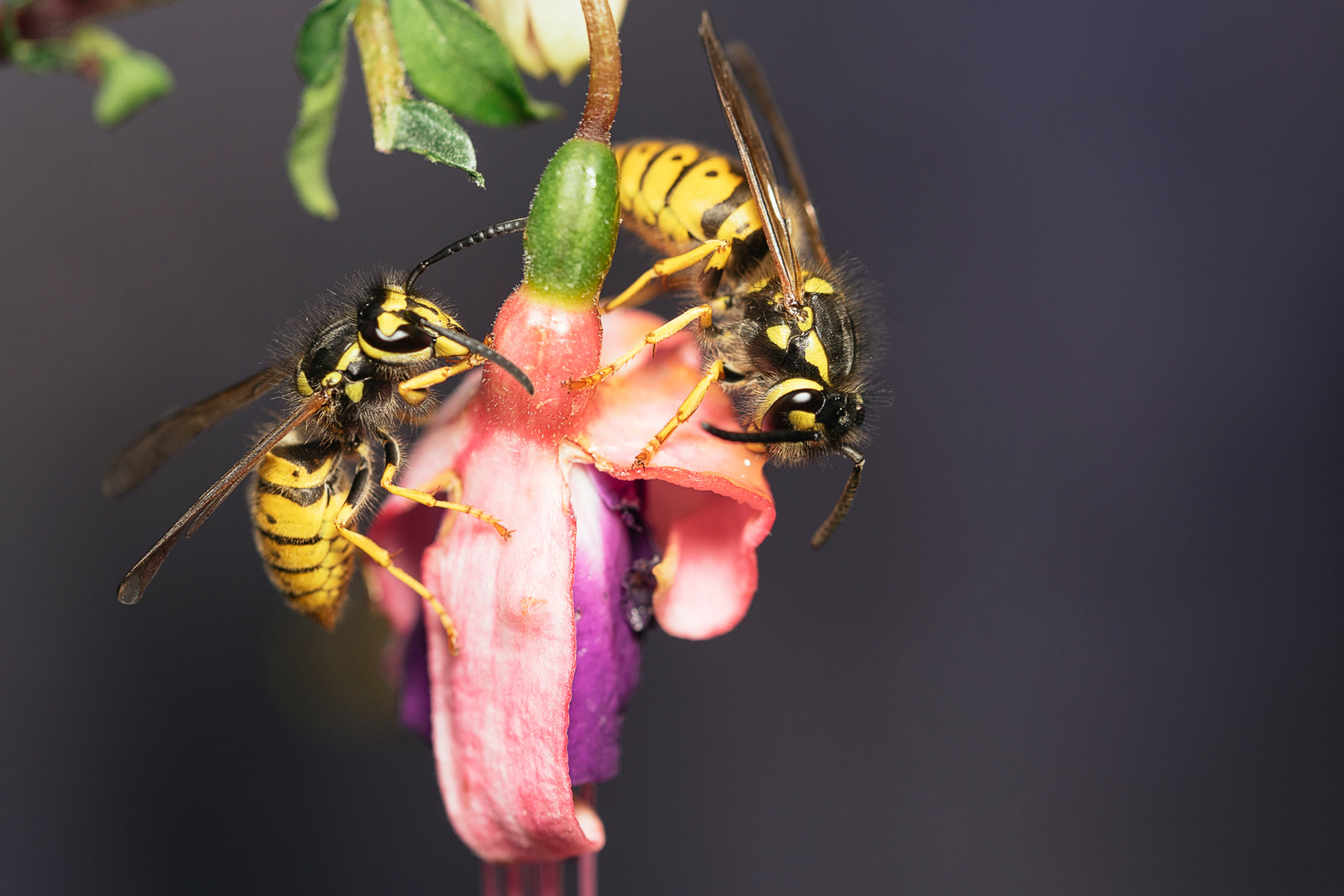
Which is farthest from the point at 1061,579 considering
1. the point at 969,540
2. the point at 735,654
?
the point at 735,654

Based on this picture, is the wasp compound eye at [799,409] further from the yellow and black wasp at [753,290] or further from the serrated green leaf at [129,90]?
the serrated green leaf at [129,90]

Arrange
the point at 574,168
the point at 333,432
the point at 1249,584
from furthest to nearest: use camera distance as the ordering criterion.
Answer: the point at 1249,584 → the point at 333,432 → the point at 574,168

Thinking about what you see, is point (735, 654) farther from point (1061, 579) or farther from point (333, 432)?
point (333, 432)

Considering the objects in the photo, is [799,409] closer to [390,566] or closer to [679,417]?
[679,417]

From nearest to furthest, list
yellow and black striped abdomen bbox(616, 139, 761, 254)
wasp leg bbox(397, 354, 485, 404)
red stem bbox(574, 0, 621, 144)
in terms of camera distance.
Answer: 1. red stem bbox(574, 0, 621, 144)
2. wasp leg bbox(397, 354, 485, 404)
3. yellow and black striped abdomen bbox(616, 139, 761, 254)

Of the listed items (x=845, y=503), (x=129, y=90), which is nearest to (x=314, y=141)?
(x=129, y=90)

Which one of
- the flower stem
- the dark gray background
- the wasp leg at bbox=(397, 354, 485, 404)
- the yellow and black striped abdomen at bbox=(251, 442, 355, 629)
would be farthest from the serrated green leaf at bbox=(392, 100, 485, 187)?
the dark gray background

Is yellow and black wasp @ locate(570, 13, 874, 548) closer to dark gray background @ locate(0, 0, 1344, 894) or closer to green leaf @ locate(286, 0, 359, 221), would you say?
green leaf @ locate(286, 0, 359, 221)
